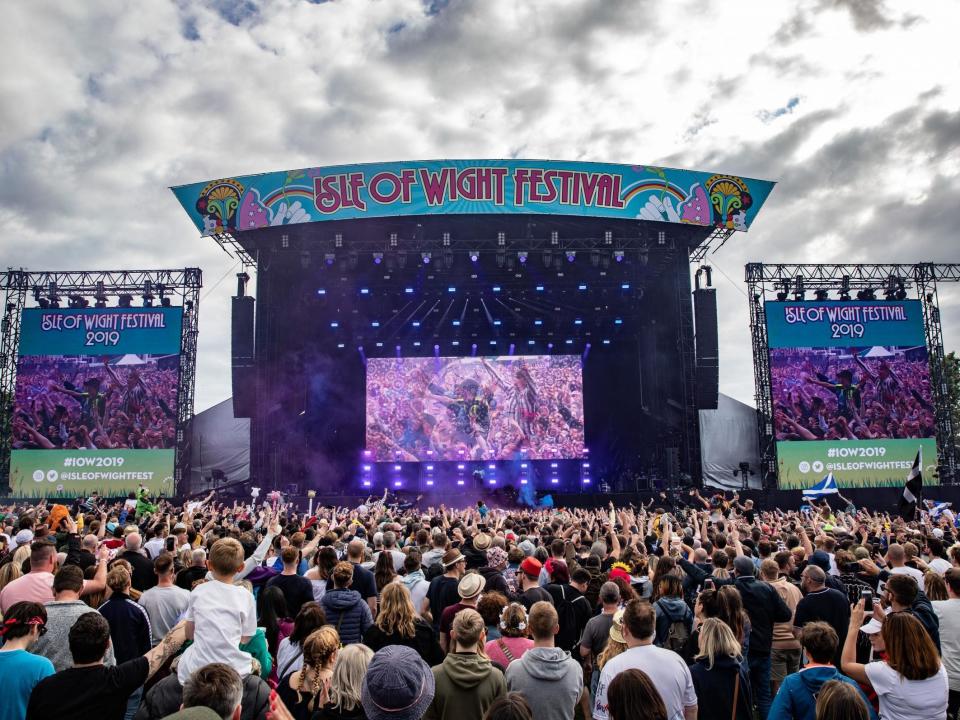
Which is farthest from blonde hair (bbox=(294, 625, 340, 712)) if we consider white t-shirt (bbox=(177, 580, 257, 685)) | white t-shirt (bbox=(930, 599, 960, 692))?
white t-shirt (bbox=(930, 599, 960, 692))

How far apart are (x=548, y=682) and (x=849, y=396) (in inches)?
1066

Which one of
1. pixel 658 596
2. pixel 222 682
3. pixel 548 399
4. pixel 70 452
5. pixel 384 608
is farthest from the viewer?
pixel 548 399

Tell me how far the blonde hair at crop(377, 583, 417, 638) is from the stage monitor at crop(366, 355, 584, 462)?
80.2 feet

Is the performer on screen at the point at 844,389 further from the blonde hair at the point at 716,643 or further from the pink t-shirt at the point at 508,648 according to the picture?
the pink t-shirt at the point at 508,648

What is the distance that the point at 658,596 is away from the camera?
19.5 feet

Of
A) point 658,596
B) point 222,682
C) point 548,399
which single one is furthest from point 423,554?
point 548,399

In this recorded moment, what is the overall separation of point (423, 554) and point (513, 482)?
78.4 ft

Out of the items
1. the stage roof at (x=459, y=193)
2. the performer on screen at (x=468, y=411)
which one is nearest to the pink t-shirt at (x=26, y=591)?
the stage roof at (x=459, y=193)

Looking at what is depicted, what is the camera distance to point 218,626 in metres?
4.19

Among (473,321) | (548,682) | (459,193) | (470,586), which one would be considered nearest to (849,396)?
(473,321)

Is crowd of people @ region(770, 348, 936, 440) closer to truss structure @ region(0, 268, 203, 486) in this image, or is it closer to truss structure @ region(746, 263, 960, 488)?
truss structure @ region(746, 263, 960, 488)

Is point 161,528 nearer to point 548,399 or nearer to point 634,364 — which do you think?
point 548,399

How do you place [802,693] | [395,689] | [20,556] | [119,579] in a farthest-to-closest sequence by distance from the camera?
[20,556]
[119,579]
[802,693]
[395,689]

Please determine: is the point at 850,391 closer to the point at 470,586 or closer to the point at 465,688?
the point at 470,586
